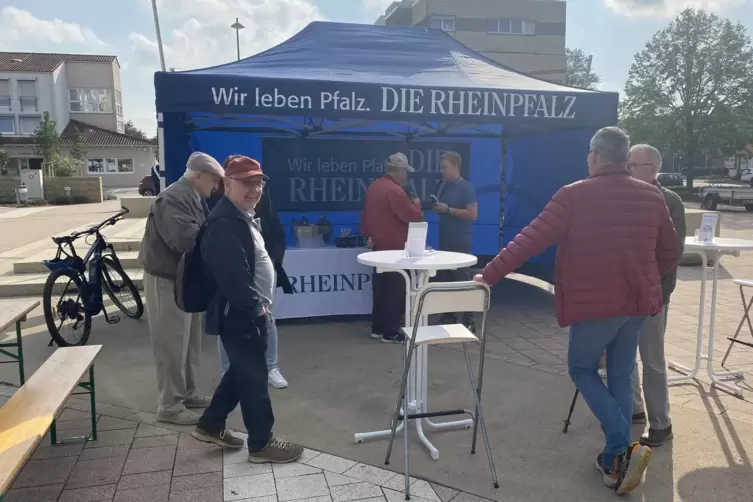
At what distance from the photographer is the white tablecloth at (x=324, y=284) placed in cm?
591

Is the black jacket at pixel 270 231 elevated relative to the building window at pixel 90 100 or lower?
lower

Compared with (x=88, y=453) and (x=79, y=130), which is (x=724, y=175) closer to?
(x=79, y=130)

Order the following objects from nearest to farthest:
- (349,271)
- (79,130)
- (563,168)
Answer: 1. (349,271)
2. (563,168)
3. (79,130)

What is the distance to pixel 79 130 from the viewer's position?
46062 millimetres

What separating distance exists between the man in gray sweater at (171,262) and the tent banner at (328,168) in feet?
11.2

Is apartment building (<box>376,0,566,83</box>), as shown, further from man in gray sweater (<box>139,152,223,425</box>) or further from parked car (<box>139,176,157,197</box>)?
man in gray sweater (<box>139,152,223,425</box>)

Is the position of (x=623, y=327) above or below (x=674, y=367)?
above

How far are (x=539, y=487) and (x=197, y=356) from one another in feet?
7.35

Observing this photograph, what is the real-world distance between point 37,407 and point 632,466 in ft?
8.98

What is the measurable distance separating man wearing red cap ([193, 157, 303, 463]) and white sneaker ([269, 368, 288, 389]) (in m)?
1.01

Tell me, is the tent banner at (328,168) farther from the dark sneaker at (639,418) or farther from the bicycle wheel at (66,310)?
the dark sneaker at (639,418)

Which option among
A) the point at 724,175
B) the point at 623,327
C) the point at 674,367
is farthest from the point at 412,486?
the point at 724,175

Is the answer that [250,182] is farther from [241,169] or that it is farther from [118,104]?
[118,104]

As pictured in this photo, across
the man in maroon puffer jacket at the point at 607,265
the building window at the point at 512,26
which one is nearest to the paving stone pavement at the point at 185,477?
the man in maroon puffer jacket at the point at 607,265
